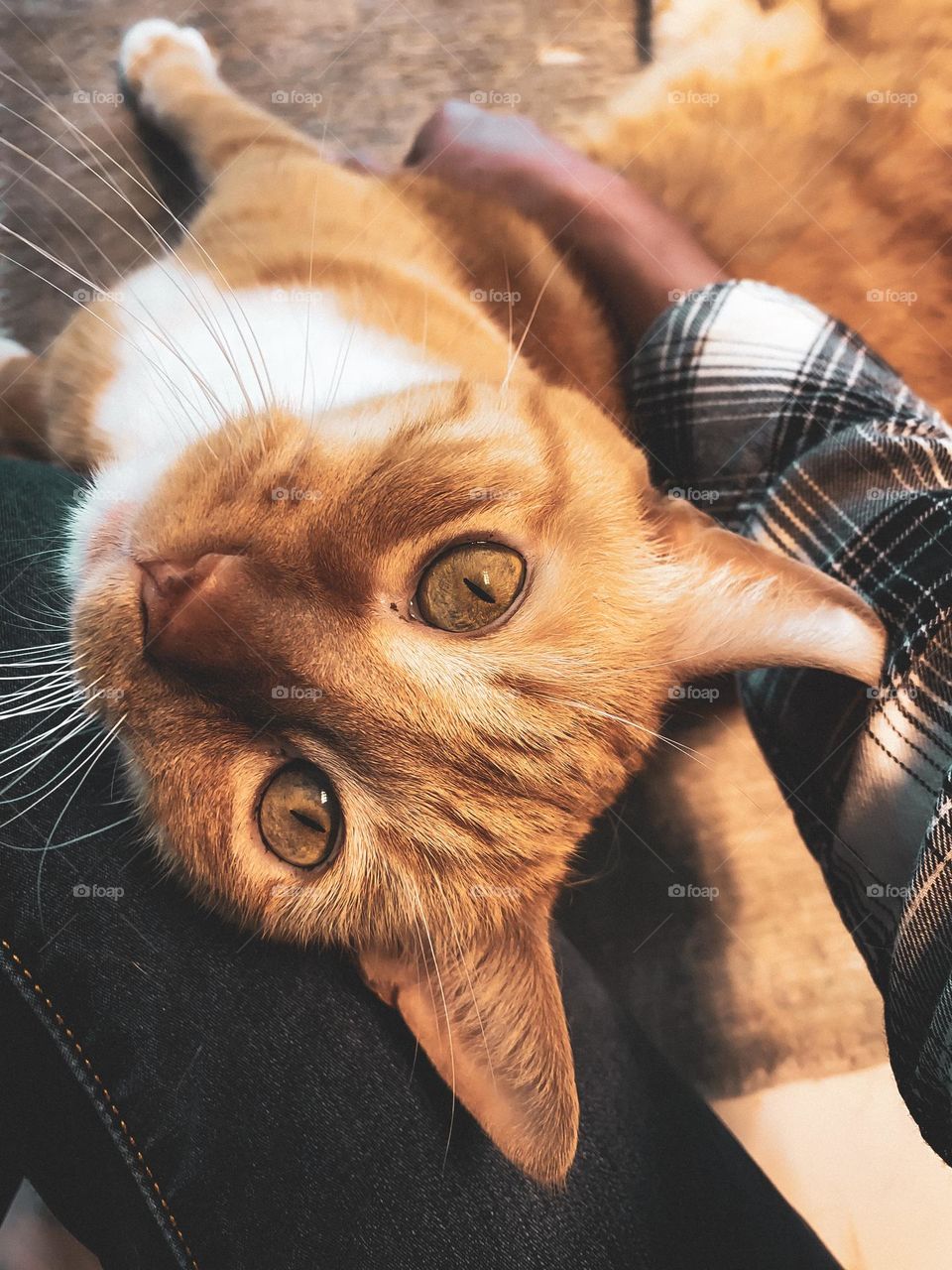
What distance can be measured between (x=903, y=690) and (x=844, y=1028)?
403 mm

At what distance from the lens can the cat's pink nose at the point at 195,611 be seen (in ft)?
2.14

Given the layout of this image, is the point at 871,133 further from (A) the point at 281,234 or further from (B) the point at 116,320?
(B) the point at 116,320

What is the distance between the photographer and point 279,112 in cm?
114

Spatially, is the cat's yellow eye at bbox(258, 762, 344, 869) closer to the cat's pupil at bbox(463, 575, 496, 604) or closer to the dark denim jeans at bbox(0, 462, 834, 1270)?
the dark denim jeans at bbox(0, 462, 834, 1270)

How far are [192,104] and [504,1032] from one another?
4.22ft

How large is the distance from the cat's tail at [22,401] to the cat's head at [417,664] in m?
0.33

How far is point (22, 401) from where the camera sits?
3.43 feet

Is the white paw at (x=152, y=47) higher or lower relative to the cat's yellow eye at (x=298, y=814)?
higher
